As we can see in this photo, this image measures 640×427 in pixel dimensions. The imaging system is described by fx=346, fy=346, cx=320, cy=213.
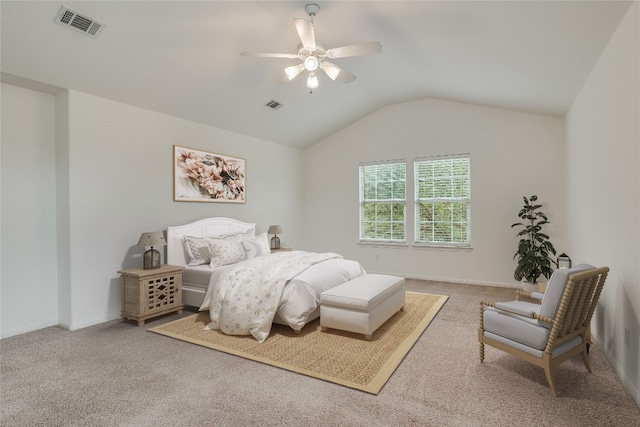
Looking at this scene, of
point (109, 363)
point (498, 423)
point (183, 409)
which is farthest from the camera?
point (109, 363)

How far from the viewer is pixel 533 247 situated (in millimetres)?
5105

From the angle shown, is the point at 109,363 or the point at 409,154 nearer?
the point at 109,363

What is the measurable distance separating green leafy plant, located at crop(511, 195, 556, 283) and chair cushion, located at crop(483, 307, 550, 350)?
2.73m

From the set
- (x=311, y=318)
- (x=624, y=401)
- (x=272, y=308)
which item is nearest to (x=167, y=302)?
(x=272, y=308)

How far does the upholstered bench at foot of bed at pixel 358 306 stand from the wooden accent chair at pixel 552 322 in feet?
3.34

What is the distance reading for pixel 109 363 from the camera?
9.70 feet

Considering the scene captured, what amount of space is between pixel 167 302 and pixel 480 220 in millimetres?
5000

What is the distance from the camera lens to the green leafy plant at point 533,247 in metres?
4.99

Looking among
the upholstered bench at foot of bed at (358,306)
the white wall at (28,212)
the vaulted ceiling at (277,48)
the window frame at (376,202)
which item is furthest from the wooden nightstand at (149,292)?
the window frame at (376,202)

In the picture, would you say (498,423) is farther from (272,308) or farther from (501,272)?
(501,272)

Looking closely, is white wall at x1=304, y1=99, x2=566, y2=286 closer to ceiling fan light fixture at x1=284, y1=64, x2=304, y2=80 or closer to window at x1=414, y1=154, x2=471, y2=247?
window at x1=414, y1=154, x2=471, y2=247

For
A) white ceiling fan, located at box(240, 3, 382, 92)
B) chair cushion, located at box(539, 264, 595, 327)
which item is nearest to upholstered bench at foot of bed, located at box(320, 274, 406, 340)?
chair cushion, located at box(539, 264, 595, 327)

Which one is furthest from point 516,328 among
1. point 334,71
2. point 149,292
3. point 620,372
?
point 149,292

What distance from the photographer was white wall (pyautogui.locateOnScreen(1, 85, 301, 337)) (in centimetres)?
366
